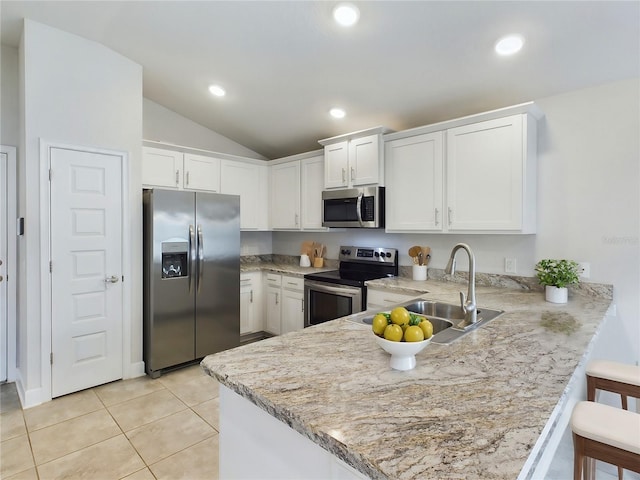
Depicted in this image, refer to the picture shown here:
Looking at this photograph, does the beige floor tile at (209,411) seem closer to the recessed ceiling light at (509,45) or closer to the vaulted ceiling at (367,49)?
the vaulted ceiling at (367,49)

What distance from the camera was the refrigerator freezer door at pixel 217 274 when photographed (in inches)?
134

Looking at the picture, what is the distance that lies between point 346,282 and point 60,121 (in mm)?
2697

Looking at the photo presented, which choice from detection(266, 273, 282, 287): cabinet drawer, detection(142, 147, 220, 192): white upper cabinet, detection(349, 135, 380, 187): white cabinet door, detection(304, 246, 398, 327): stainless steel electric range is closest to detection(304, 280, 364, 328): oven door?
detection(304, 246, 398, 327): stainless steel electric range

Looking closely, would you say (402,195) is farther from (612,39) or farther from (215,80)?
(215,80)

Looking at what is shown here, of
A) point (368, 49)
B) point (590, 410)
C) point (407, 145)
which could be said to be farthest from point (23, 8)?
point (590, 410)

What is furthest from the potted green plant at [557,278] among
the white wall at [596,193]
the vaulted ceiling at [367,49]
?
the vaulted ceiling at [367,49]

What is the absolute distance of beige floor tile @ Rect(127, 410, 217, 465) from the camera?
2121mm

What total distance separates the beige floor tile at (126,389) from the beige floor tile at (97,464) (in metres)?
0.63

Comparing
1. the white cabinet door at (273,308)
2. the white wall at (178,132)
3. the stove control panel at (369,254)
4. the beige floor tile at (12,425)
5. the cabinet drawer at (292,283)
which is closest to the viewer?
the beige floor tile at (12,425)

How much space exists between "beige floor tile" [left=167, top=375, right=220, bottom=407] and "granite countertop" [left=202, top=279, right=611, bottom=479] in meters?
1.61

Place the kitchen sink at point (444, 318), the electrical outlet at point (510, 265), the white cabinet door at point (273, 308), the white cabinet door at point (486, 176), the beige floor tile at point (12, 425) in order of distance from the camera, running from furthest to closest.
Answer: the white cabinet door at point (273, 308), the electrical outlet at point (510, 265), the white cabinet door at point (486, 176), the beige floor tile at point (12, 425), the kitchen sink at point (444, 318)

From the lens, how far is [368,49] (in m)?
2.53

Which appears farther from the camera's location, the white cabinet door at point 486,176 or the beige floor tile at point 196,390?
the beige floor tile at point 196,390

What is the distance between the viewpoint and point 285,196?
173 inches
